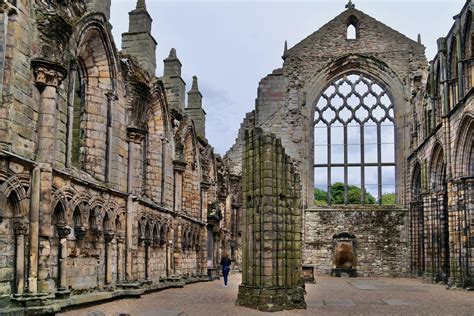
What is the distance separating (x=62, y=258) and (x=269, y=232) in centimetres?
374

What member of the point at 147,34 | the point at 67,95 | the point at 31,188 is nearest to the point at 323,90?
the point at 147,34

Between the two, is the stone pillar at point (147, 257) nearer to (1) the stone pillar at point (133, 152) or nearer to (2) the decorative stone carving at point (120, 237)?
(1) the stone pillar at point (133, 152)

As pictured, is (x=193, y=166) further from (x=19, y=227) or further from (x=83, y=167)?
(x=19, y=227)

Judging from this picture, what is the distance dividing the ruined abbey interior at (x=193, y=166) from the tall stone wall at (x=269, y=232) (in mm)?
37

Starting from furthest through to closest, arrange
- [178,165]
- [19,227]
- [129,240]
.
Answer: [178,165], [129,240], [19,227]

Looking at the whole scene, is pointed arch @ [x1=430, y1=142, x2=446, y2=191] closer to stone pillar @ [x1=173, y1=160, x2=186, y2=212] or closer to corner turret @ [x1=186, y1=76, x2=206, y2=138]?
corner turret @ [x1=186, y1=76, x2=206, y2=138]

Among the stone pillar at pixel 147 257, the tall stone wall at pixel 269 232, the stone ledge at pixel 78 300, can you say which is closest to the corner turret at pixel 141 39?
the stone pillar at pixel 147 257

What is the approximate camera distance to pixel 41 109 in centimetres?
896

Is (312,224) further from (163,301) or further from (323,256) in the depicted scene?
(163,301)

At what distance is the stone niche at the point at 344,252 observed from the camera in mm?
25969

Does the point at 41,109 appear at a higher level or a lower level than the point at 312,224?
higher

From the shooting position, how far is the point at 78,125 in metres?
12.1

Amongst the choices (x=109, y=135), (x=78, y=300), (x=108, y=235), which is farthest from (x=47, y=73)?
(x=108, y=235)

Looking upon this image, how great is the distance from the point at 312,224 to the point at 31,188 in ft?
62.0
